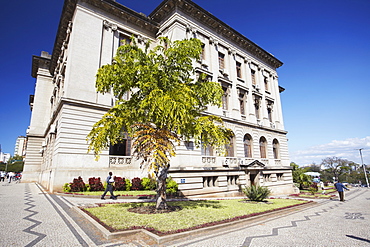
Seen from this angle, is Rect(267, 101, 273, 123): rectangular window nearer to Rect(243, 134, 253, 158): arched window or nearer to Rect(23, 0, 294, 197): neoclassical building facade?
Rect(23, 0, 294, 197): neoclassical building facade

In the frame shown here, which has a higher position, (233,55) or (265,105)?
(233,55)

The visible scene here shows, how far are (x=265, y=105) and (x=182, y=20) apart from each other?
14964 mm

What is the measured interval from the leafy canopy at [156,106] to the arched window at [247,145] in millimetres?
15025

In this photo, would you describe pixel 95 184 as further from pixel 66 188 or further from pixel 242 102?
Result: pixel 242 102

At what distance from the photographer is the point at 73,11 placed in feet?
64.1

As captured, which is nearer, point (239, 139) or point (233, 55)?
point (239, 139)

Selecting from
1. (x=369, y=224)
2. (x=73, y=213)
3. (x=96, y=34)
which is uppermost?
(x=96, y=34)

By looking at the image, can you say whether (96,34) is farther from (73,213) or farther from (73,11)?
(73,213)

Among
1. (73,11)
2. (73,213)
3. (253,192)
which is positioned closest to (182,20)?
(73,11)

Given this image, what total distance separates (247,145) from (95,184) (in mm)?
15731

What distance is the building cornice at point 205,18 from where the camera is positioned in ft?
66.5

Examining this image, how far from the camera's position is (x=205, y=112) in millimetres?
19328

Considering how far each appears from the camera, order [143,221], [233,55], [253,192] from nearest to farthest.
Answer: [143,221]
[253,192]
[233,55]

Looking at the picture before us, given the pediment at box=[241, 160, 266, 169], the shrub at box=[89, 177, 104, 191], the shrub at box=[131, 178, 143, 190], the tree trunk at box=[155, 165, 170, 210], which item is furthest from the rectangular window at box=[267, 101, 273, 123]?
the tree trunk at box=[155, 165, 170, 210]
